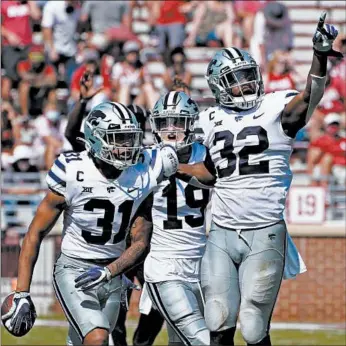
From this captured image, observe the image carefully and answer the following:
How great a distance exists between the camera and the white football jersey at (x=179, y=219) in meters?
7.58

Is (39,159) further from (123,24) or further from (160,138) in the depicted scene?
(160,138)

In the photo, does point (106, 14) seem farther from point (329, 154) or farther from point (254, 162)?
point (254, 162)

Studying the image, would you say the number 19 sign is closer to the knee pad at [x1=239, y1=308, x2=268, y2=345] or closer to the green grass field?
the green grass field

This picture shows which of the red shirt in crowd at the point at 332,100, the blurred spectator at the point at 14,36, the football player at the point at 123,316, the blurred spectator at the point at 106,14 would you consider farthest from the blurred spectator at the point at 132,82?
the football player at the point at 123,316

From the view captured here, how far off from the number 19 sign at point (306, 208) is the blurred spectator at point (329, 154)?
712 mm

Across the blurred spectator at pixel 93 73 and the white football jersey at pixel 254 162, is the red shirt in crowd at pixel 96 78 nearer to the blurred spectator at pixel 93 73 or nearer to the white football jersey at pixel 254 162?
the blurred spectator at pixel 93 73

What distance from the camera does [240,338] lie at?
10.8 m

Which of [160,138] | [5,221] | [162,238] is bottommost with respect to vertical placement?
[5,221]

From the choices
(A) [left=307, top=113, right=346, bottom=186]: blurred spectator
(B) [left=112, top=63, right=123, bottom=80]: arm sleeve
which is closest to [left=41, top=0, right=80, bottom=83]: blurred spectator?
(B) [left=112, top=63, right=123, bottom=80]: arm sleeve

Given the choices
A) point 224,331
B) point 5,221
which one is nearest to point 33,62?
point 5,221

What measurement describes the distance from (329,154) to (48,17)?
163 inches

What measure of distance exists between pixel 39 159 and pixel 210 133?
6.94 metres

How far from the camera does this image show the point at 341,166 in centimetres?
1308

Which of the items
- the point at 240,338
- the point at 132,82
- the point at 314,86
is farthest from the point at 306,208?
the point at 314,86
